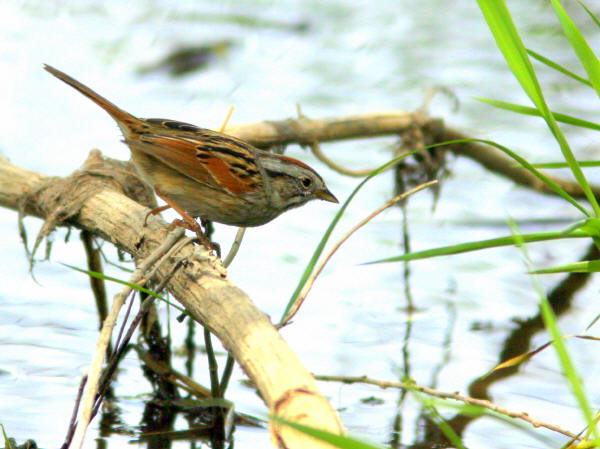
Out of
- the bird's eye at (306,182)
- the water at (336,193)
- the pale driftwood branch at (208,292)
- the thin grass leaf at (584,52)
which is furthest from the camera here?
the water at (336,193)

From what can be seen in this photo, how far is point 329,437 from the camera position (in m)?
2.07

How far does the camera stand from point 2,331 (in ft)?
16.2

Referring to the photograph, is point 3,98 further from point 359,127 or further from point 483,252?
point 483,252

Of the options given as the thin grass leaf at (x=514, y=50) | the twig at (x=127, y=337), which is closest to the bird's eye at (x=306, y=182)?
the twig at (x=127, y=337)

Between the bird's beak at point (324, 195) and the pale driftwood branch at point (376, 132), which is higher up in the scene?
the pale driftwood branch at point (376, 132)

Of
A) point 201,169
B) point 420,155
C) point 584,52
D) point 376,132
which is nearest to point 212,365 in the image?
point 201,169

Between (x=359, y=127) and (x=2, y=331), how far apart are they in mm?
2637

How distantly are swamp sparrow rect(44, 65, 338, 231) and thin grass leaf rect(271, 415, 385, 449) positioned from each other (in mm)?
2114

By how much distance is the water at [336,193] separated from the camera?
4.69m

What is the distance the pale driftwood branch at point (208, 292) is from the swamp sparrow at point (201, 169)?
0.24 meters

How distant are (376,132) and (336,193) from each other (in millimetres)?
793

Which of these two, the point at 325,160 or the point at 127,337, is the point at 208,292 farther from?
the point at 325,160

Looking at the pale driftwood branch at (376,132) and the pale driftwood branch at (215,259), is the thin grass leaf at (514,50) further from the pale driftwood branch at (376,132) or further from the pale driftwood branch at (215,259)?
the pale driftwood branch at (376,132)

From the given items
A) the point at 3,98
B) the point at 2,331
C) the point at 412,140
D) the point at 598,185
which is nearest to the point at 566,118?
the point at 412,140
